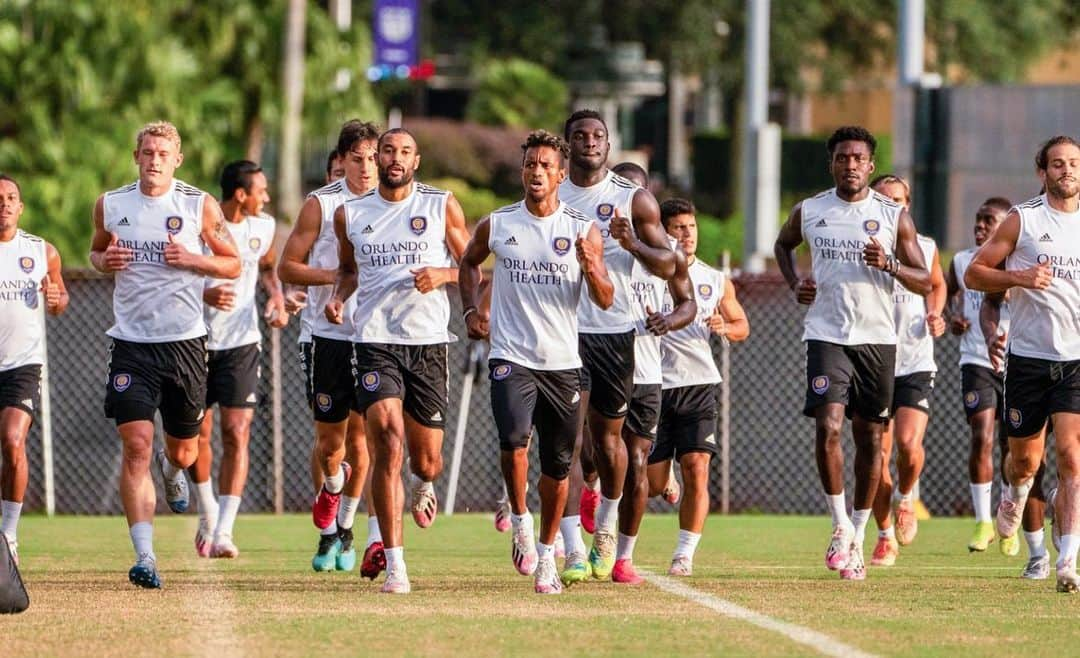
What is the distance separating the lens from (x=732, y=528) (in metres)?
17.9

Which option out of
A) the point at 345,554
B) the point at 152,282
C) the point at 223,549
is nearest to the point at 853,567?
the point at 345,554

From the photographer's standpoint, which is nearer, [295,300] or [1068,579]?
[1068,579]

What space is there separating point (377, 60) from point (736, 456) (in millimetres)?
27930

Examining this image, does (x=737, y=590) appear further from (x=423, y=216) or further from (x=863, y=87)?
(x=863, y=87)

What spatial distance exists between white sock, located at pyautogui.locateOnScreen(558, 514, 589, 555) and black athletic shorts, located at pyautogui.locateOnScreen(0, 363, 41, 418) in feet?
10.5

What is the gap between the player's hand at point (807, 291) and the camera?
13406 mm

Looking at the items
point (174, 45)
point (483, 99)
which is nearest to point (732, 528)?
point (174, 45)

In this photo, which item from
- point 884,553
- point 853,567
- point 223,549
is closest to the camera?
point 853,567

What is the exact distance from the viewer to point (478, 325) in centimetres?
1182

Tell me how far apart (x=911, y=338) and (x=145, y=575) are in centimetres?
578

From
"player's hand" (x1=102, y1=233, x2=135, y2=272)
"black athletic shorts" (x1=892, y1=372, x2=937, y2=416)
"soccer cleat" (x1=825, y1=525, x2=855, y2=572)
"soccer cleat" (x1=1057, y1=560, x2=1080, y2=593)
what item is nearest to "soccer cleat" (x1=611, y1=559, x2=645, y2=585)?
"soccer cleat" (x1=825, y1=525, x2=855, y2=572)

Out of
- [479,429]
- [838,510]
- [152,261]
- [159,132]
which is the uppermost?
[159,132]

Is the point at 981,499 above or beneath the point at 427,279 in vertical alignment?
beneath

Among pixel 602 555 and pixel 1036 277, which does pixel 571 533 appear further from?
pixel 1036 277
